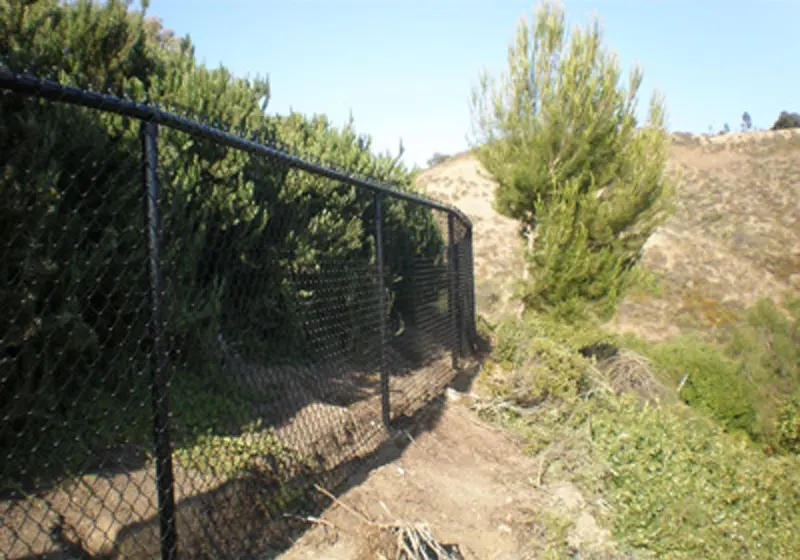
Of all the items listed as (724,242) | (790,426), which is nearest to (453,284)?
(790,426)

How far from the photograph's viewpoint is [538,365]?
277 inches

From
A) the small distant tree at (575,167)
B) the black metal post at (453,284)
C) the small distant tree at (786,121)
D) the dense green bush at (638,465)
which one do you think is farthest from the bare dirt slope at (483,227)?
the small distant tree at (786,121)

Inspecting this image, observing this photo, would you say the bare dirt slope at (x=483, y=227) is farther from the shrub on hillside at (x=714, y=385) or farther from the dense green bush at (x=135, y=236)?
the dense green bush at (x=135, y=236)

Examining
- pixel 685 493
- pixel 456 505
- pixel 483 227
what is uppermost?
pixel 483 227

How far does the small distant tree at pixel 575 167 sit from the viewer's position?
387 inches

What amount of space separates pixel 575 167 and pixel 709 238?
22461mm

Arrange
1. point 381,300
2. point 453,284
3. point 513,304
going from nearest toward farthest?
point 381,300, point 453,284, point 513,304

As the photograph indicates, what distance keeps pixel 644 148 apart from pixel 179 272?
9.28m

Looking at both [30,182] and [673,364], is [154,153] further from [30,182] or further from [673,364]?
[673,364]

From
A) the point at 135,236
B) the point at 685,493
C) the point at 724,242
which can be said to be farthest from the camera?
the point at 724,242

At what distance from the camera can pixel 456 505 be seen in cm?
409

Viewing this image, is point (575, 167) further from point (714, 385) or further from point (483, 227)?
point (483, 227)

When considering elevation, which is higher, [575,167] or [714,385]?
[575,167]

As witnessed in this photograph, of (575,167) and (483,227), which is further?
(483,227)
